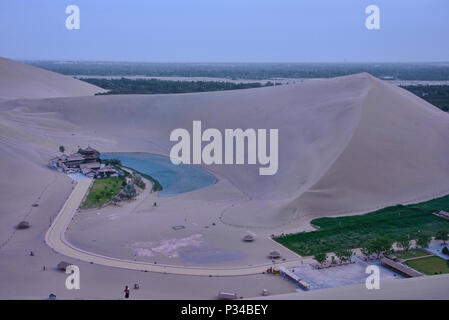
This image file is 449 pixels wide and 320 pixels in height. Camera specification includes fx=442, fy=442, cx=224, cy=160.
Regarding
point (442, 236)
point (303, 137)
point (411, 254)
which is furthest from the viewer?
point (303, 137)

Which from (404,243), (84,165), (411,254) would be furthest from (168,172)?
(411,254)

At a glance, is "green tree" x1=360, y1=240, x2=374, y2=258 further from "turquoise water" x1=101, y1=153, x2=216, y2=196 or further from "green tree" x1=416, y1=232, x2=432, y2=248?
"turquoise water" x1=101, y1=153, x2=216, y2=196

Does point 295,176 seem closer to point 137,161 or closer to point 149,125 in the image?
point 137,161

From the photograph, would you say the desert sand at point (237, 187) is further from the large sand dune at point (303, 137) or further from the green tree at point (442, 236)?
the green tree at point (442, 236)

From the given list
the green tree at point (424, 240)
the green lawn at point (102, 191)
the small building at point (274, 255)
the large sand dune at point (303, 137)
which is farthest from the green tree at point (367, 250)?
the green lawn at point (102, 191)

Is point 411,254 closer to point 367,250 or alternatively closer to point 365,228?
point 367,250
